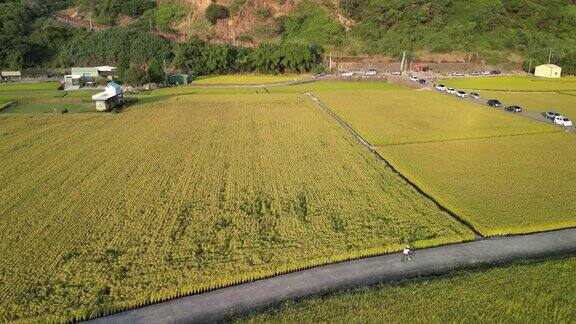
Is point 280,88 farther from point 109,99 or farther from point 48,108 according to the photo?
point 48,108

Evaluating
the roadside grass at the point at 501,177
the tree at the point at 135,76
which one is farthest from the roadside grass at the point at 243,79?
the roadside grass at the point at 501,177

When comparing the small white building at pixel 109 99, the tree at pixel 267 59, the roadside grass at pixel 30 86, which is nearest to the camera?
the small white building at pixel 109 99

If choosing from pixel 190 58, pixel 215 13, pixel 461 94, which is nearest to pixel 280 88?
pixel 190 58

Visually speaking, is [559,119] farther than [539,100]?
No

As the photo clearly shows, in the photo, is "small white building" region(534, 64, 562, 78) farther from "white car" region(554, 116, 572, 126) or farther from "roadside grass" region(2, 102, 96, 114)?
"roadside grass" region(2, 102, 96, 114)

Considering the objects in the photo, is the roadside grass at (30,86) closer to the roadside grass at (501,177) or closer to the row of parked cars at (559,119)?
the roadside grass at (501,177)

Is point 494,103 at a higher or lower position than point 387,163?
higher

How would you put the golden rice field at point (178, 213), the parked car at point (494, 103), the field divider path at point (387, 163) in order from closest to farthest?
1. the golden rice field at point (178, 213)
2. the field divider path at point (387, 163)
3. the parked car at point (494, 103)
